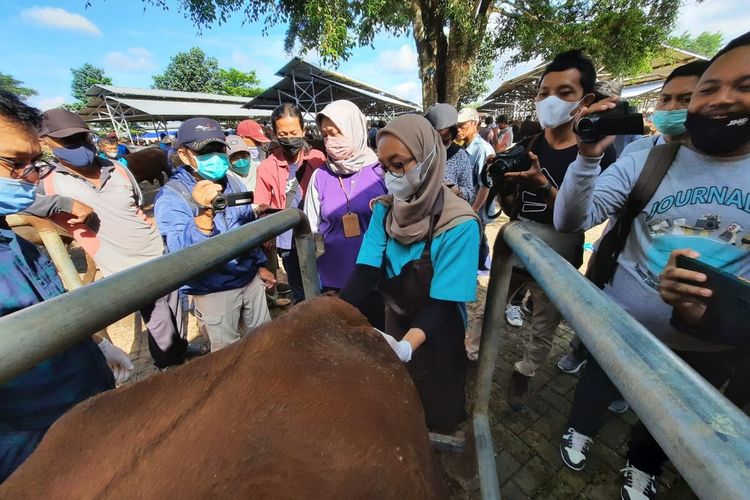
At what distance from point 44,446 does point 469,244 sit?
58.3 inches

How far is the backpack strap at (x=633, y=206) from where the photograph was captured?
1422 millimetres

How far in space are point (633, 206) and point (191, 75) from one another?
69385mm

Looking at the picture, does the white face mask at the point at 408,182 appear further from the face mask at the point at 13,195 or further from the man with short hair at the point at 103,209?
the man with short hair at the point at 103,209

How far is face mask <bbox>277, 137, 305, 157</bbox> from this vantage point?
2977 mm

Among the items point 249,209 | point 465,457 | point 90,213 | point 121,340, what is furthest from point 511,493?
point 121,340

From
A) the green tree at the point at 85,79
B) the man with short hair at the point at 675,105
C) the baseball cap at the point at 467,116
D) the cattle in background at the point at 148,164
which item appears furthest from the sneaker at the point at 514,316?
the green tree at the point at 85,79

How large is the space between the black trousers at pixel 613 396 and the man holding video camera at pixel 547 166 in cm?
50

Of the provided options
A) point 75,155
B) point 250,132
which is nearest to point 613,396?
point 75,155

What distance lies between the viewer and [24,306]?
1187 mm

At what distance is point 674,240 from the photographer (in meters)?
1.34

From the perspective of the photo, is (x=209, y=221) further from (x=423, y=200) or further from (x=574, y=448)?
(x=574, y=448)

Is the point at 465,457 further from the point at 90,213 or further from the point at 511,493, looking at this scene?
the point at 90,213

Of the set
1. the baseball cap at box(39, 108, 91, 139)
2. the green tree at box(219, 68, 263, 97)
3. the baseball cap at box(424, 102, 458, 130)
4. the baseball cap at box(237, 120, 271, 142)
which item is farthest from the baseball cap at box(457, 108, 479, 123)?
the green tree at box(219, 68, 263, 97)

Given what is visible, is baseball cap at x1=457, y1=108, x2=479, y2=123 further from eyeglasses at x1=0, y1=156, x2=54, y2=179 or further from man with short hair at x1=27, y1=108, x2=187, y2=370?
eyeglasses at x1=0, y1=156, x2=54, y2=179
